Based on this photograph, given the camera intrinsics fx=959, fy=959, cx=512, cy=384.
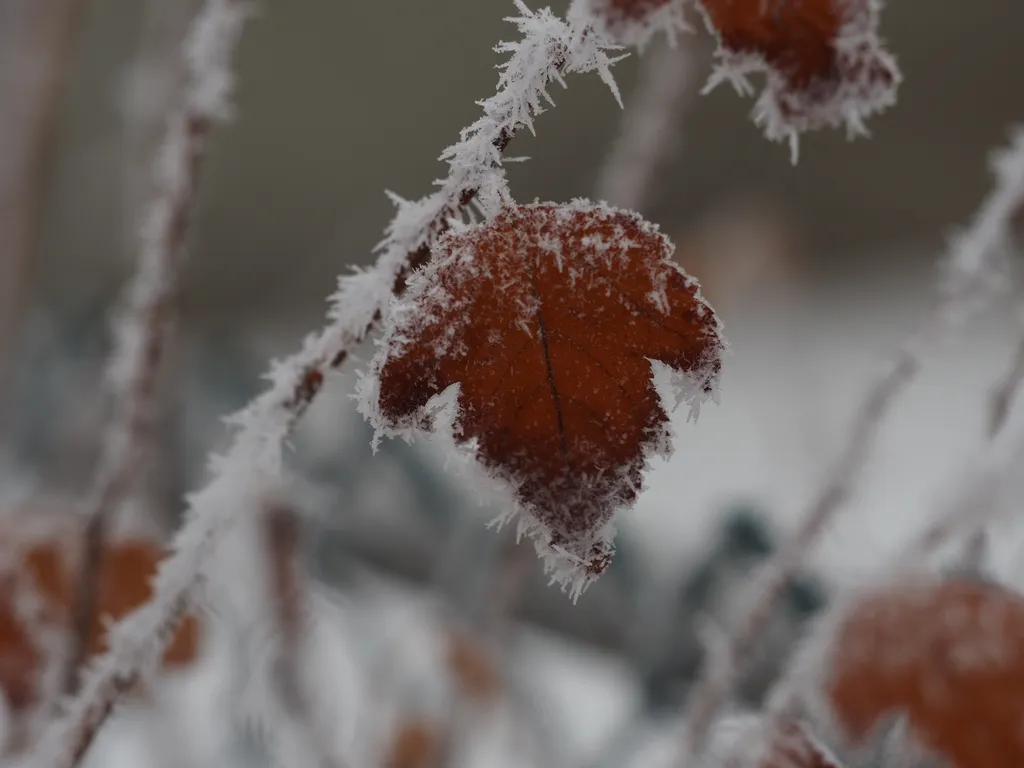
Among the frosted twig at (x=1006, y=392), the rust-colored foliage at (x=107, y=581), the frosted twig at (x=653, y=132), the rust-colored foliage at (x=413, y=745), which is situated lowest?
the rust-colored foliage at (x=107, y=581)

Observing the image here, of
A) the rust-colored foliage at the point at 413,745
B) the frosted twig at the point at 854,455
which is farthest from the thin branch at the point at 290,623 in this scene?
the rust-colored foliage at the point at 413,745

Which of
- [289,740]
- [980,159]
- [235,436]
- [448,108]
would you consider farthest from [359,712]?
[980,159]

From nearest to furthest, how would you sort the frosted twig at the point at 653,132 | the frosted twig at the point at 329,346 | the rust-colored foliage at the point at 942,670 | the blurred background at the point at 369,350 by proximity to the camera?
the frosted twig at the point at 329,346 < the rust-colored foliage at the point at 942,670 < the frosted twig at the point at 653,132 < the blurred background at the point at 369,350

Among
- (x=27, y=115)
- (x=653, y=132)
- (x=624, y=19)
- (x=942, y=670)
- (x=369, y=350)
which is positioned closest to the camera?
(x=624, y=19)

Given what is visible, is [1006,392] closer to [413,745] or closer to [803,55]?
[803,55]

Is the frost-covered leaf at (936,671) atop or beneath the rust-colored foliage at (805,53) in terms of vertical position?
beneath

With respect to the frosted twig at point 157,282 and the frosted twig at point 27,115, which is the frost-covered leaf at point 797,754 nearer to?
the frosted twig at point 157,282

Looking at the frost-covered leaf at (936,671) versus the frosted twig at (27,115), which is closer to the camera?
the frost-covered leaf at (936,671)

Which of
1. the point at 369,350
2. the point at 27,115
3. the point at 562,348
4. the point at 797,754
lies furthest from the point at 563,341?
the point at 369,350
